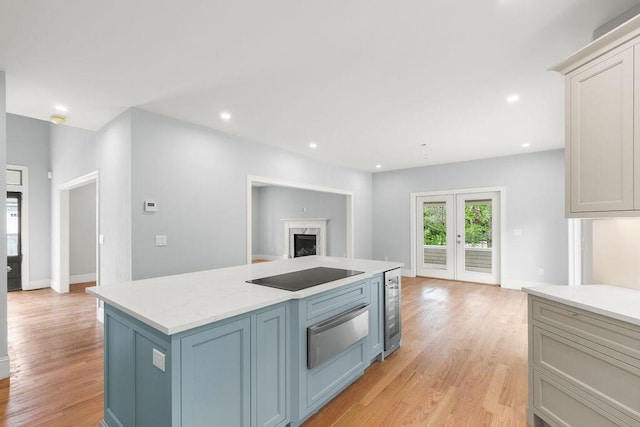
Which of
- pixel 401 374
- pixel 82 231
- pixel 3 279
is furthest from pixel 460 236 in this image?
pixel 82 231

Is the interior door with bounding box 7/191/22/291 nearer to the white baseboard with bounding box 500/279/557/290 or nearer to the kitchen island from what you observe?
the kitchen island

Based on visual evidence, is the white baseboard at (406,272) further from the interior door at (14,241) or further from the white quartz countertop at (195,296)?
the interior door at (14,241)

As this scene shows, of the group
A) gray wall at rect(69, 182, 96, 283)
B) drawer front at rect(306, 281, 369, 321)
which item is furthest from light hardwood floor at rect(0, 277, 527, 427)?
gray wall at rect(69, 182, 96, 283)

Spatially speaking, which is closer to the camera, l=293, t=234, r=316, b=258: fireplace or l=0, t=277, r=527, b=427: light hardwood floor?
l=0, t=277, r=527, b=427: light hardwood floor

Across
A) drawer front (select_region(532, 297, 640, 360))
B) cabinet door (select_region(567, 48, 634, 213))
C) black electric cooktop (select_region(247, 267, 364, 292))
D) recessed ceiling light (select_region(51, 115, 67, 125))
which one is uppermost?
recessed ceiling light (select_region(51, 115, 67, 125))

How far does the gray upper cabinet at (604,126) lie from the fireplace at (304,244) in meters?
7.12

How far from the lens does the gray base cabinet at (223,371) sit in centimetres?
141

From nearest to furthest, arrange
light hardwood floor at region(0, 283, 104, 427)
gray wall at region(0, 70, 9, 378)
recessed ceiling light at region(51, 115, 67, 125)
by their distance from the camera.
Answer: light hardwood floor at region(0, 283, 104, 427) < gray wall at region(0, 70, 9, 378) < recessed ceiling light at region(51, 115, 67, 125)

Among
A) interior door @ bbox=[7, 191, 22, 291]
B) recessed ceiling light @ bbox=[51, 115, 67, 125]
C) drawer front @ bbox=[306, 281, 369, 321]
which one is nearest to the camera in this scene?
drawer front @ bbox=[306, 281, 369, 321]

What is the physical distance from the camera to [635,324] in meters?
1.38

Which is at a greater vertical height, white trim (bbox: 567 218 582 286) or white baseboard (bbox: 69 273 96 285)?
white trim (bbox: 567 218 582 286)

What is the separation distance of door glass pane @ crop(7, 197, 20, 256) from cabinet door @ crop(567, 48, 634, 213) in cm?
841

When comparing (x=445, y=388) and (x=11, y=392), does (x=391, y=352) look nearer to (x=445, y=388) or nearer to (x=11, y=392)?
(x=445, y=388)

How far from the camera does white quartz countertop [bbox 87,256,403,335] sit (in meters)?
1.45
